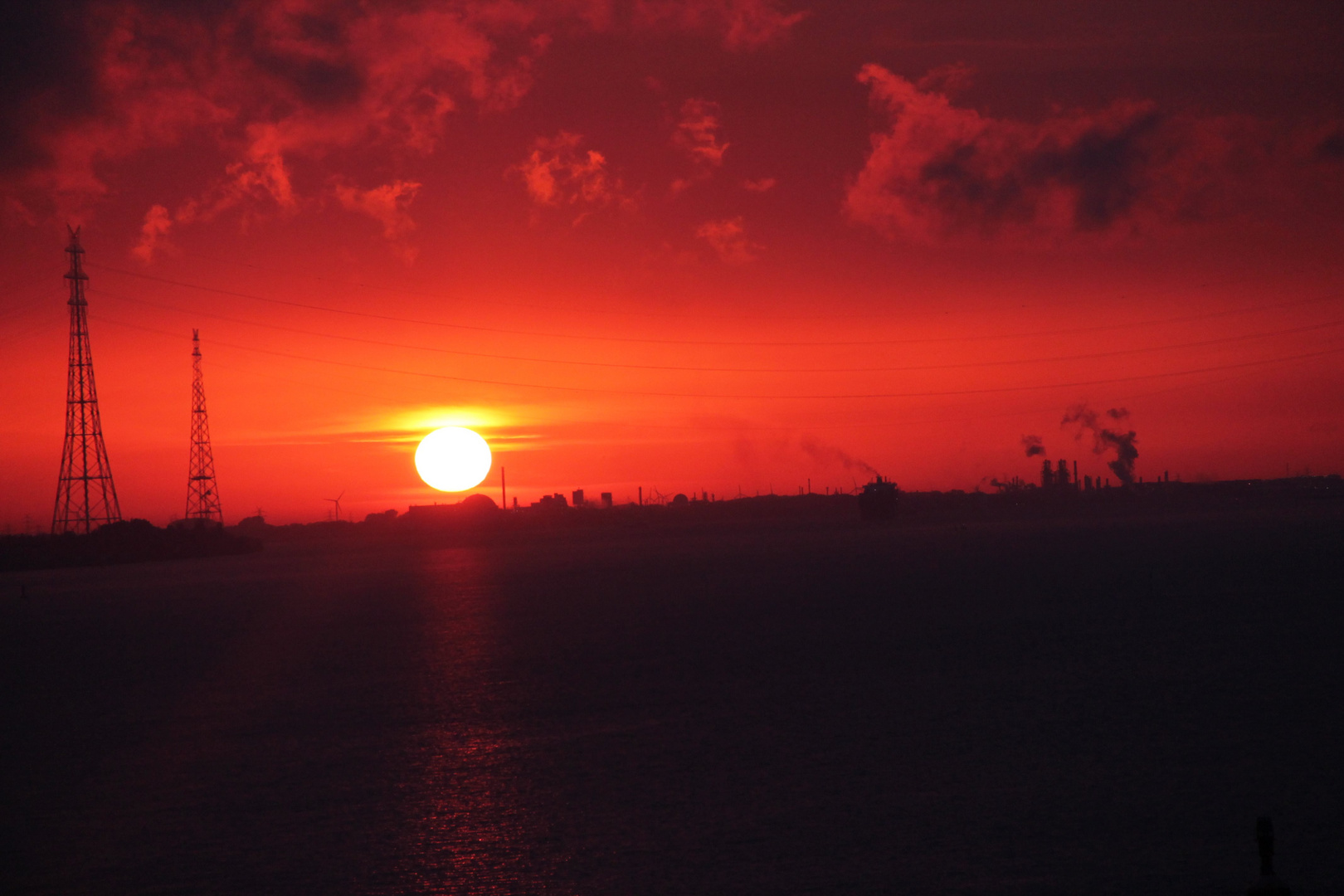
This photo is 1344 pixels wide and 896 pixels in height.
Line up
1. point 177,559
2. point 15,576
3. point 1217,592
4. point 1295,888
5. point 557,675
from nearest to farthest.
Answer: point 1295,888 < point 557,675 < point 1217,592 < point 15,576 < point 177,559

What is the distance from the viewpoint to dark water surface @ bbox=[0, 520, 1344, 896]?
566 inches

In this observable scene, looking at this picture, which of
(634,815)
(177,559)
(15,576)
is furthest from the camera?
(177,559)

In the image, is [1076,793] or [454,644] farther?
[454,644]

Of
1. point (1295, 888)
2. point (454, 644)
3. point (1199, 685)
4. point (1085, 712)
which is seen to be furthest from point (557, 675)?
point (1295, 888)

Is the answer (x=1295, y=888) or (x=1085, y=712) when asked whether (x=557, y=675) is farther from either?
(x=1295, y=888)

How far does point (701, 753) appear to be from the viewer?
21.2 m

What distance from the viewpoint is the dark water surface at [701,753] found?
14.4m

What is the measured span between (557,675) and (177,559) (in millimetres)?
171447

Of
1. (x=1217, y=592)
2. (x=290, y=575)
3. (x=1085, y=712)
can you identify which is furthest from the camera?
(x=290, y=575)

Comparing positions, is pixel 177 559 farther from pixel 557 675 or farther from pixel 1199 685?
pixel 1199 685

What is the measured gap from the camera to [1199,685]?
2711 cm

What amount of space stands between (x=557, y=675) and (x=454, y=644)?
12.2 metres

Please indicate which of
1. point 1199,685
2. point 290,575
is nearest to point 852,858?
point 1199,685

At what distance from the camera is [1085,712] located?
2412 centimetres
